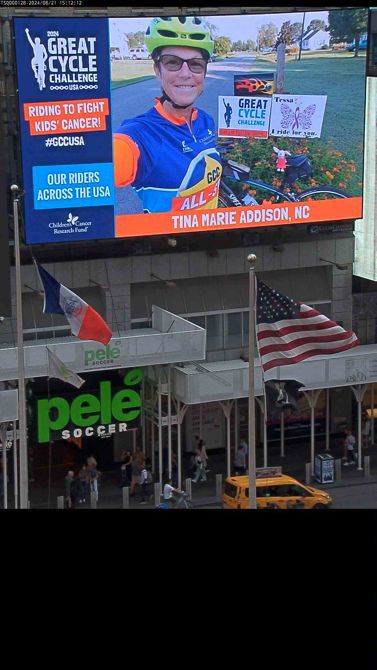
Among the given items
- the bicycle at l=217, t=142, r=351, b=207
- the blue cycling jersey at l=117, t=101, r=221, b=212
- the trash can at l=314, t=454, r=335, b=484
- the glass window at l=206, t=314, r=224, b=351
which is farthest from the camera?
the glass window at l=206, t=314, r=224, b=351

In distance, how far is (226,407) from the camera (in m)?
34.9

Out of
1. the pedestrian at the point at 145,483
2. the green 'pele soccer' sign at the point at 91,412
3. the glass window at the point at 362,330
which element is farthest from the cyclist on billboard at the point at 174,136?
the pedestrian at the point at 145,483

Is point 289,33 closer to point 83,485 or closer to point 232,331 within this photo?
point 232,331

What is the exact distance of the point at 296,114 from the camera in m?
35.8

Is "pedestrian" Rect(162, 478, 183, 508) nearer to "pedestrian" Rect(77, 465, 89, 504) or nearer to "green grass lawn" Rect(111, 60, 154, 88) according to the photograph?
"pedestrian" Rect(77, 465, 89, 504)

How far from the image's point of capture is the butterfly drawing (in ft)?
117

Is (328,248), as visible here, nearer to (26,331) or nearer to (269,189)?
(269,189)

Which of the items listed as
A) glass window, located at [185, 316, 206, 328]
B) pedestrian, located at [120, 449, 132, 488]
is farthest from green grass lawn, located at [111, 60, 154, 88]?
pedestrian, located at [120, 449, 132, 488]

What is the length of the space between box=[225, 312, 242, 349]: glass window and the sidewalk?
2.35 meters
